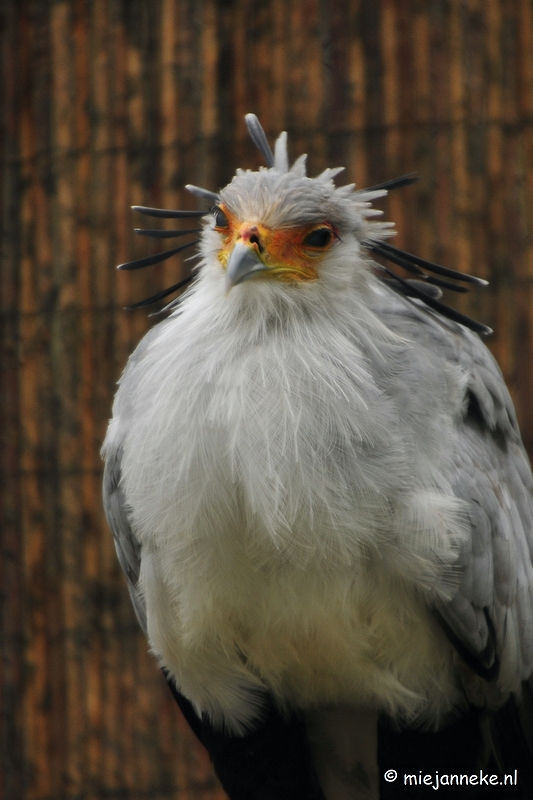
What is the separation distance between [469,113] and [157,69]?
1.34 metres

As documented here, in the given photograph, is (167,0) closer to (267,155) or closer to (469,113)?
(469,113)

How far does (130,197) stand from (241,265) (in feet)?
7.04

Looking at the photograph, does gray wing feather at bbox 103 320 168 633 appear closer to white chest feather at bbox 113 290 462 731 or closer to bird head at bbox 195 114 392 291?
white chest feather at bbox 113 290 462 731

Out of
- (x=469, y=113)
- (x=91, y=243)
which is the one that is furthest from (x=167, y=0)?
(x=469, y=113)

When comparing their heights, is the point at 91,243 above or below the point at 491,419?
above

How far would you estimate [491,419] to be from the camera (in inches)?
96.2

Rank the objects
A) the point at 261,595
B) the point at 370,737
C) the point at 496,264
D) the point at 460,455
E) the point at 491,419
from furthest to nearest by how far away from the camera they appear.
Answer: the point at 496,264
the point at 370,737
the point at 491,419
the point at 460,455
the point at 261,595

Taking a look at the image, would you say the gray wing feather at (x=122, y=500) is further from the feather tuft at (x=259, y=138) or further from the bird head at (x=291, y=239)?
the feather tuft at (x=259, y=138)

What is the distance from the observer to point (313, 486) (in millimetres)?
1999

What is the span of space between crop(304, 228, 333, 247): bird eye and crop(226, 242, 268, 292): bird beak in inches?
6.3

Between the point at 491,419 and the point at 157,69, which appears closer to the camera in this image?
the point at 491,419

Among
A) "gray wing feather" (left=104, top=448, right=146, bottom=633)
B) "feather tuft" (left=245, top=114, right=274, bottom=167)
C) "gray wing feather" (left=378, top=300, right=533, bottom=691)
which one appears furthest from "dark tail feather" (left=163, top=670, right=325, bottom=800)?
"feather tuft" (left=245, top=114, right=274, bottom=167)

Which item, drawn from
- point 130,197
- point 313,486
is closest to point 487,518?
point 313,486

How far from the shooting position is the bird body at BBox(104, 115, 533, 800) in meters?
2.02
